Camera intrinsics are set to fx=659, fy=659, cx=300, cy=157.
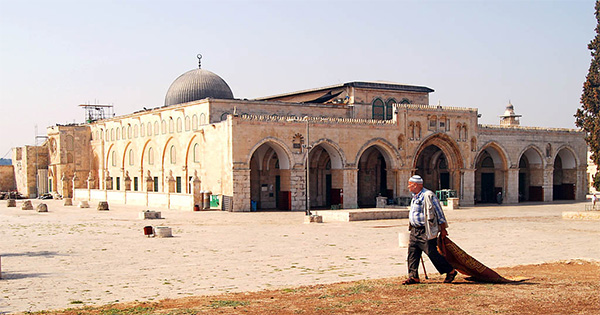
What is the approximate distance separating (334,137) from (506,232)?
18.5 m

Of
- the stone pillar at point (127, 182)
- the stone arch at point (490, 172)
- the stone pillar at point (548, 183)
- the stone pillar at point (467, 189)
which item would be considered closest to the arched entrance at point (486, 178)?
the stone arch at point (490, 172)

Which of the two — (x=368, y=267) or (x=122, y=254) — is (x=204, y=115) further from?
(x=368, y=267)

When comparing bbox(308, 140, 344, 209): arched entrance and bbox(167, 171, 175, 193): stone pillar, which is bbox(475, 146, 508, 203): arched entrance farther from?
bbox(167, 171, 175, 193): stone pillar

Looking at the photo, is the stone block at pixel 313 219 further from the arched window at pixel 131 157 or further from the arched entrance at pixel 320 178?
the arched window at pixel 131 157

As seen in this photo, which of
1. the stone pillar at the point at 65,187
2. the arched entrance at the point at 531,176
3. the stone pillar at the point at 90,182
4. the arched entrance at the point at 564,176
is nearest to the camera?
the arched entrance at the point at 531,176

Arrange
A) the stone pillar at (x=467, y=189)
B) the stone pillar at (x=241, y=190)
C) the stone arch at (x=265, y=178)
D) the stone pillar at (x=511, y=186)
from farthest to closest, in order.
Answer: the stone pillar at (x=511, y=186)
the stone pillar at (x=467, y=189)
the stone arch at (x=265, y=178)
the stone pillar at (x=241, y=190)

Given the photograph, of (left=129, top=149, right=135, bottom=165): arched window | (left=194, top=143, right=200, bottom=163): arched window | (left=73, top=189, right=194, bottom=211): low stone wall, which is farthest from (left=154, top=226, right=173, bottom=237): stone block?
(left=129, top=149, right=135, bottom=165): arched window

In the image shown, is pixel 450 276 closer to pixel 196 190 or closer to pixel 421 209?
pixel 421 209

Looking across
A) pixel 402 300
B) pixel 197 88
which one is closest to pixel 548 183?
pixel 197 88

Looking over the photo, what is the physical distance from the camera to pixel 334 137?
1612 inches

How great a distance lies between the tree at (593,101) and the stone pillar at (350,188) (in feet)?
46.6

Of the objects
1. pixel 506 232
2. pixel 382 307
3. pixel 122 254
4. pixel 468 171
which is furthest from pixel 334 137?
pixel 382 307

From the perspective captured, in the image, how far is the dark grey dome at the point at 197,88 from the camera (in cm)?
4753

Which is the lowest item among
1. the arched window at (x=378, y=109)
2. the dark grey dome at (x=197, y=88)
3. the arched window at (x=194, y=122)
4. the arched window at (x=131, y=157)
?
the arched window at (x=131, y=157)
